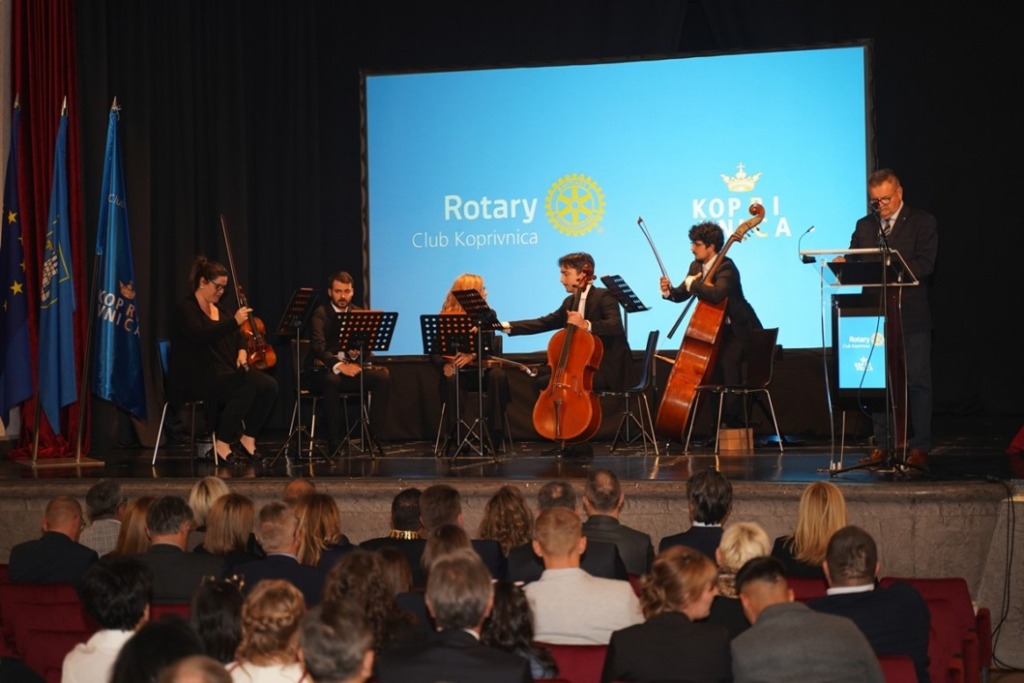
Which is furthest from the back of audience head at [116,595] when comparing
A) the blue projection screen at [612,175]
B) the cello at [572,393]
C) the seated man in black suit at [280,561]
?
the blue projection screen at [612,175]

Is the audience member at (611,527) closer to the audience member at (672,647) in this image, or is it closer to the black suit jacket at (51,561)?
the audience member at (672,647)

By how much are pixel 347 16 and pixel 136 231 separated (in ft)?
8.95

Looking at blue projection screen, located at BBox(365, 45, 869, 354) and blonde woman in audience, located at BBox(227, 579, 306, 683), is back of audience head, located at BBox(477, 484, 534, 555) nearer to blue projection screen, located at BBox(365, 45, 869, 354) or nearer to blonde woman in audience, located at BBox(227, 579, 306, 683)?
blonde woman in audience, located at BBox(227, 579, 306, 683)

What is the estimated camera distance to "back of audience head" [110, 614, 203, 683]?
260 centimetres

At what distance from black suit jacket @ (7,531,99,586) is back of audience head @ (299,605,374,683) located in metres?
2.41

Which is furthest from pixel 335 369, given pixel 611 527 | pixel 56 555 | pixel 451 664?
pixel 451 664

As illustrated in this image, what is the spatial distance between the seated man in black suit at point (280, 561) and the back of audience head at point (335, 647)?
1514 mm

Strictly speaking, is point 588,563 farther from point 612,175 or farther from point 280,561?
point 612,175

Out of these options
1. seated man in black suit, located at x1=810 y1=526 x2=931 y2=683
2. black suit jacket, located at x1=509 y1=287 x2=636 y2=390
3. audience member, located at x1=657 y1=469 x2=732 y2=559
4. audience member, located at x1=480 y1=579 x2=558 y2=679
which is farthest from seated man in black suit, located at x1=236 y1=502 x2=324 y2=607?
black suit jacket, located at x1=509 y1=287 x2=636 y2=390

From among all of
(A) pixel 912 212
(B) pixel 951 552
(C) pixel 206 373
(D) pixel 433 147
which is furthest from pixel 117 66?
(B) pixel 951 552

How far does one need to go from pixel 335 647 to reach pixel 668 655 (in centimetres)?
100

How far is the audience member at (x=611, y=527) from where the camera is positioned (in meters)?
4.96

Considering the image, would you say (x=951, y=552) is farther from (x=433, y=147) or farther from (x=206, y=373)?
(x=433, y=147)

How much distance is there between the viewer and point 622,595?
3891mm
